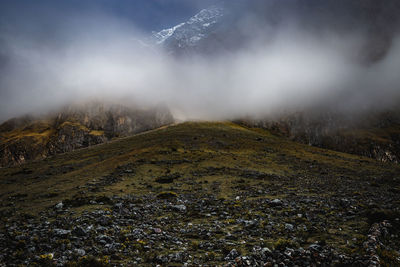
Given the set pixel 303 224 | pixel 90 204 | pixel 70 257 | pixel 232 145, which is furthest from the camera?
pixel 232 145

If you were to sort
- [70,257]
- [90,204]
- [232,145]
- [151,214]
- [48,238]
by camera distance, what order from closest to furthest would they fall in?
[70,257] → [48,238] → [151,214] → [90,204] → [232,145]

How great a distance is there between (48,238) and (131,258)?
579 cm

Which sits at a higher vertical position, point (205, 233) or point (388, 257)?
point (388, 257)

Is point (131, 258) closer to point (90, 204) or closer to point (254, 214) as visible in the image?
point (254, 214)

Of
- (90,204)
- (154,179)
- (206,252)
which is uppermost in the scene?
(206,252)

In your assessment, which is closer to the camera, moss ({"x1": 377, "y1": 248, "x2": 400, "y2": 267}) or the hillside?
moss ({"x1": 377, "y1": 248, "x2": 400, "y2": 267})

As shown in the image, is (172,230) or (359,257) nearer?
(359,257)

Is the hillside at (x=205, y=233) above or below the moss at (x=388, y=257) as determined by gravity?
below

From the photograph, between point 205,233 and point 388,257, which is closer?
point 388,257

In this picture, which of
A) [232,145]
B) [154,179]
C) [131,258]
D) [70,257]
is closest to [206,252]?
[131,258]

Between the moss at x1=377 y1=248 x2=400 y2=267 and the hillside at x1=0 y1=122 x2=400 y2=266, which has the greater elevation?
the moss at x1=377 y1=248 x2=400 y2=267

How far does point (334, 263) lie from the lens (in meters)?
9.04

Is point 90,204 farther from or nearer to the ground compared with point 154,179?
farther from the ground

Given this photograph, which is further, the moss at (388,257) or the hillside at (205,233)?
the hillside at (205,233)
